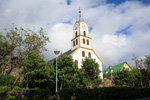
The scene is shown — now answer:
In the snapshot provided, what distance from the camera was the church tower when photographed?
38531 millimetres

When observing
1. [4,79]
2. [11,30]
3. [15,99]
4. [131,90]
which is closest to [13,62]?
[11,30]

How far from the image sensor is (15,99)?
14.6m

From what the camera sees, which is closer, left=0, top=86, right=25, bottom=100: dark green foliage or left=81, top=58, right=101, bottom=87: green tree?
left=0, top=86, right=25, bottom=100: dark green foliage

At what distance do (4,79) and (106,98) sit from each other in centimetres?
1226

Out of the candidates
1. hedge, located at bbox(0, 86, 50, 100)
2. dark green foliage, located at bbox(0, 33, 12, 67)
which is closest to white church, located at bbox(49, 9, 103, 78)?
dark green foliage, located at bbox(0, 33, 12, 67)

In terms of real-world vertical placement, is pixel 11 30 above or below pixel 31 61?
above

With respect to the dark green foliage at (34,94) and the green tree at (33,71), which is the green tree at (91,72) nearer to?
the green tree at (33,71)

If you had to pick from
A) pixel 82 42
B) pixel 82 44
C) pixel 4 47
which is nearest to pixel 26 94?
pixel 4 47

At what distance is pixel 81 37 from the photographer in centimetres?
3869

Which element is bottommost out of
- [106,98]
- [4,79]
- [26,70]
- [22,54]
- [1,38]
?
[106,98]

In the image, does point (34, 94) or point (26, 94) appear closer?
point (34, 94)

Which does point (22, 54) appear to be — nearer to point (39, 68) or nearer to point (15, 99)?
point (39, 68)

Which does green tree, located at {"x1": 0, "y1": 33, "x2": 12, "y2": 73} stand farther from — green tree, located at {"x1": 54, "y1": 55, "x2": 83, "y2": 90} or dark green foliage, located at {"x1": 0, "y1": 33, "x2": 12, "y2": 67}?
green tree, located at {"x1": 54, "y1": 55, "x2": 83, "y2": 90}

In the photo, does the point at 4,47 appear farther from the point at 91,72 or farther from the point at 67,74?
the point at 91,72
